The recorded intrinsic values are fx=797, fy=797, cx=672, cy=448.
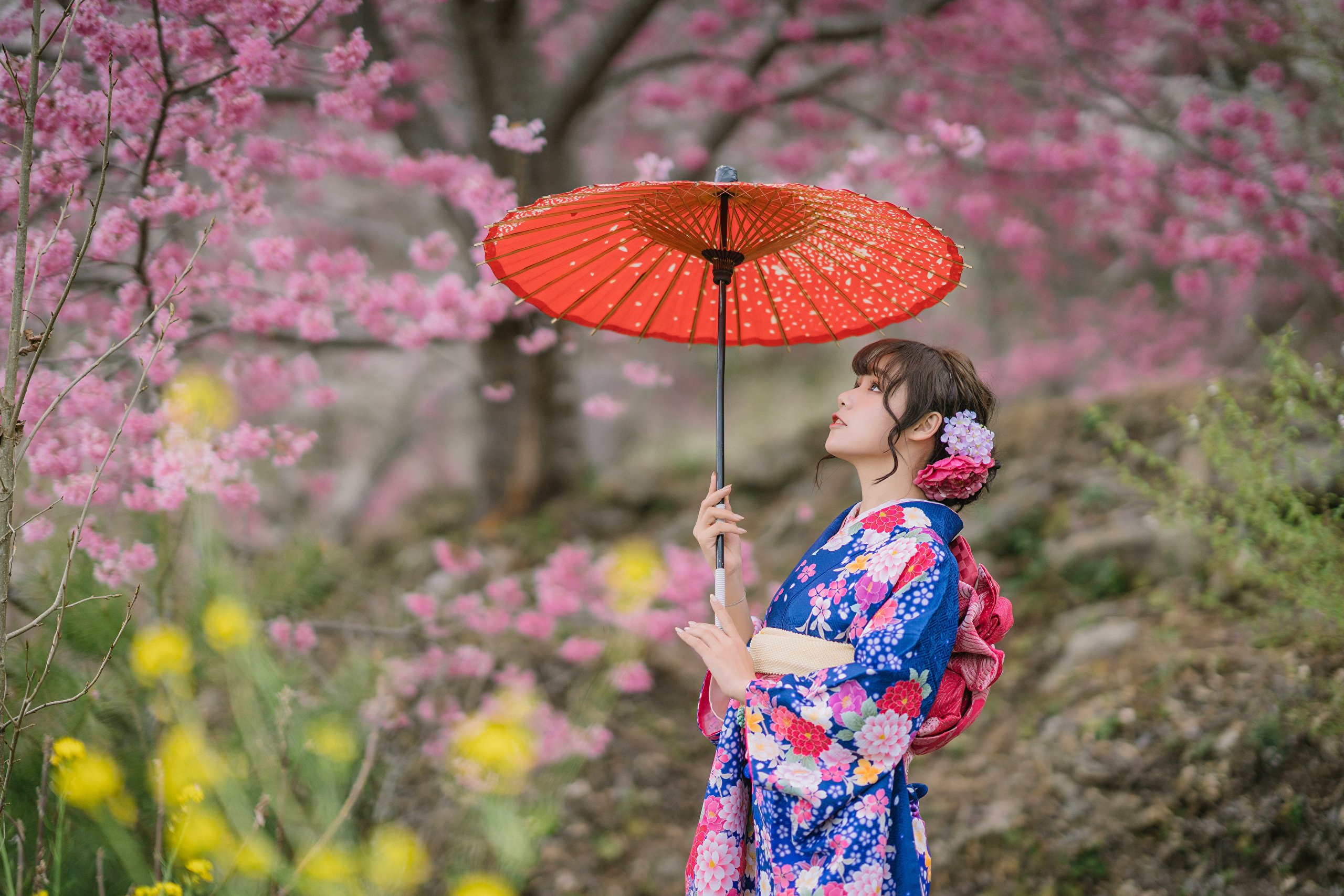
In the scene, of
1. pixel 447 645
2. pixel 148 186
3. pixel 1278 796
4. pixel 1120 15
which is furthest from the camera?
pixel 1120 15

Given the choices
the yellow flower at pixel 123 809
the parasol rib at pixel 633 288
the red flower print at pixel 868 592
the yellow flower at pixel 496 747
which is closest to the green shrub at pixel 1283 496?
the red flower print at pixel 868 592

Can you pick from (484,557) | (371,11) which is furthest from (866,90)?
(484,557)

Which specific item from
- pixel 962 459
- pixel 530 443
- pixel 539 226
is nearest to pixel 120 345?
pixel 539 226

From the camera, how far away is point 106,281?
2.63 meters

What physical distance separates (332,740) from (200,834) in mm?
421

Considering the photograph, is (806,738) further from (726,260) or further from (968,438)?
(726,260)

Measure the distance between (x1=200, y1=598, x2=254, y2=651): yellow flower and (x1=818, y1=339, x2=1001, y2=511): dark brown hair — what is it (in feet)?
6.20

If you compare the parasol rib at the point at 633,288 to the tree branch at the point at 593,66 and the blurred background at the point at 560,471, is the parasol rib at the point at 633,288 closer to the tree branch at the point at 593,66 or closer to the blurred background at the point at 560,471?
the blurred background at the point at 560,471

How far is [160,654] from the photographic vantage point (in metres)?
2.17

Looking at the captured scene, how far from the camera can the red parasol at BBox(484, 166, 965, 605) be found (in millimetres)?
1730

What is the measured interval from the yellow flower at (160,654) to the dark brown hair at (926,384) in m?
1.96

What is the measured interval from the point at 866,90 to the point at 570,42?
2430 millimetres

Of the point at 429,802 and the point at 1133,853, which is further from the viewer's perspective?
the point at 429,802

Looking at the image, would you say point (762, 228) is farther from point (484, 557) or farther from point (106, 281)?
point (484, 557)
